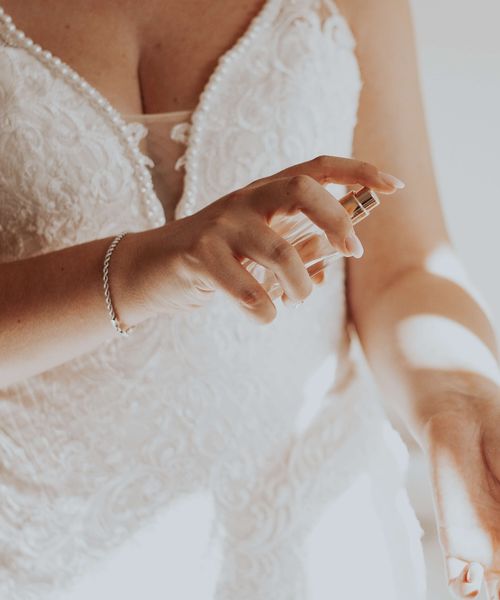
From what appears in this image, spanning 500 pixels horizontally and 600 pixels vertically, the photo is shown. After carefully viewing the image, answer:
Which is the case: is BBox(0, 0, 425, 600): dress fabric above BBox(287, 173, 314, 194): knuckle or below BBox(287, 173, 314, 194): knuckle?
below

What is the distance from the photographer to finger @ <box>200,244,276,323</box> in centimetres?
59

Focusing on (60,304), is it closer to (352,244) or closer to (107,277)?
(107,277)

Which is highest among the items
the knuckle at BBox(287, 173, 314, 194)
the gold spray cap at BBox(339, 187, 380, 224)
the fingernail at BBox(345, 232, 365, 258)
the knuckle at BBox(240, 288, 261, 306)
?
the knuckle at BBox(287, 173, 314, 194)

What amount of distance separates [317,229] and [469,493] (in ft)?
0.84

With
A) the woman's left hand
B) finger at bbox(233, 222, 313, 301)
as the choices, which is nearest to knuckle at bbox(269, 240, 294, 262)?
finger at bbox(233, 222, 313, 301)

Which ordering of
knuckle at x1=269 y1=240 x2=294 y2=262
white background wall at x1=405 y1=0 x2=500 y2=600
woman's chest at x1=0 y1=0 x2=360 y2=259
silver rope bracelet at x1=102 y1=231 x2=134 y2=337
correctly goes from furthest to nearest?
1. white background wall at x1=405 y1=0 x2=500 y2=600
2. woman's chest at x1=0 y1=0 x2=360 y2=259
3. silver rope bracelet at x1=102 y1=231 x2=134 y2=337
4. knuckle at x1=269 y1=240 x2=294 y2=262

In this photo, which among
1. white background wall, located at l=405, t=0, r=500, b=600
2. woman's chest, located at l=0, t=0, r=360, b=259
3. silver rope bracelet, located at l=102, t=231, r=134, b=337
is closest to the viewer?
silver rope bracelet, located at l=102, t=231, r=134, b=337

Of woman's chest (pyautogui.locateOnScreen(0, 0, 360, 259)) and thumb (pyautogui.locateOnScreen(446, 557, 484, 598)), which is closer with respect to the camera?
thumb (pyautogui.locateOnScreen(446, 557, 484, 598))

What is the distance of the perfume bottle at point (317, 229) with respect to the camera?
0.63 meters

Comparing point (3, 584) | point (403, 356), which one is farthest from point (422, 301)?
point (3, 584)

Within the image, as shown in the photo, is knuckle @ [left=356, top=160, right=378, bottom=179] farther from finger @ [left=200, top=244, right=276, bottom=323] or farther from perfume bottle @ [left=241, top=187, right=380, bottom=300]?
finger @ [left=200, top=244, right=276, bottom=323]

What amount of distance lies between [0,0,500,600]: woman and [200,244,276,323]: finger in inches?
9.3

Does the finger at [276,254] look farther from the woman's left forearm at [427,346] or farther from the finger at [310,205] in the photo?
the woman's left forearm at [427,346]

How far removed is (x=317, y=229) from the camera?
2.14 feet
